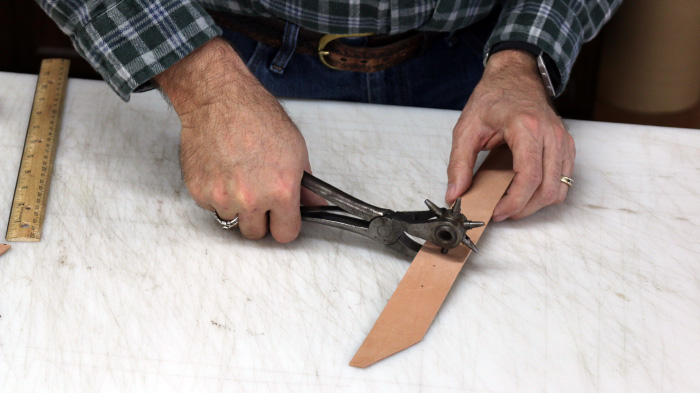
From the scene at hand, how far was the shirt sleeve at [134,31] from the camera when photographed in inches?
36.1

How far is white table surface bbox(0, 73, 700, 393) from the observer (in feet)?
2.44

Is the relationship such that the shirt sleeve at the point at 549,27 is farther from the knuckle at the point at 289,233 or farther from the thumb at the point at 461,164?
the knuckle at the point at 289,233

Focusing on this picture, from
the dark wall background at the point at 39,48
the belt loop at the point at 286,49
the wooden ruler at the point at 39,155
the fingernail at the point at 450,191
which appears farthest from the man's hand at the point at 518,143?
the dark wall background at the point at 39,48

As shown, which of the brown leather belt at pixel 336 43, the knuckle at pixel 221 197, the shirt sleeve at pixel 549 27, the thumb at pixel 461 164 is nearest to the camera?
the knuckle at pixel 221 197

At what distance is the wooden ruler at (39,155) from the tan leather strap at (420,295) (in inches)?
18.5

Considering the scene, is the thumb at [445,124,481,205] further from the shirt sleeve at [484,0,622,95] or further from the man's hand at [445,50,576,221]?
the shirt sleeve at [484,0,622,95]

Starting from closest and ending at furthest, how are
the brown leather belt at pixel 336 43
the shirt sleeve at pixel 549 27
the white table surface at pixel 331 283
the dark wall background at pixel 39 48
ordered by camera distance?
the white table surface at pixel 331 283
the shirt sleeve at pixel 549 27
the brown leather belt at pixel 336 43
the dark wall background at pixel 39 48

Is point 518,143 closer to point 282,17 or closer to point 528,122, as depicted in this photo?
point 528,122

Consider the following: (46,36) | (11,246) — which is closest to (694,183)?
(11,246)

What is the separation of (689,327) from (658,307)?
0.14ft

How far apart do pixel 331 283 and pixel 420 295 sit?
12 cm

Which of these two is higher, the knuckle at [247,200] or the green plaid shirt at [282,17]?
the green plaid shirt at [282,17]

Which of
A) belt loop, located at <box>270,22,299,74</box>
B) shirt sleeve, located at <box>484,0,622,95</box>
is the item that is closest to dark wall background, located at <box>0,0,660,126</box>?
shirt sleeve, located at <box>484,0,622,95</box>

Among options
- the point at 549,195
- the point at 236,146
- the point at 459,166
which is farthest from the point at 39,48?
the point at 549,195
